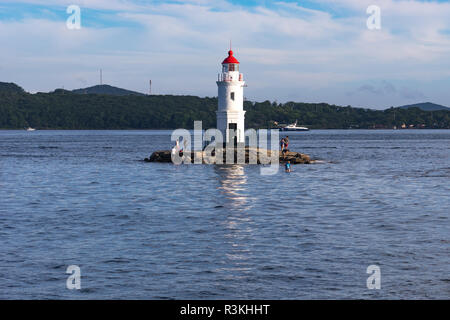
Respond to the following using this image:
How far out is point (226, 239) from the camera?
22734 millimetres

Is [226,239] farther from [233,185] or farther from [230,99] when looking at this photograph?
[230,99]

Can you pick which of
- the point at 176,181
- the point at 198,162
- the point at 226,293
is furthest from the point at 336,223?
the point at 198,162

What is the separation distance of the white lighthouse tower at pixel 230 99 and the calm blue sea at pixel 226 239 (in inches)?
472

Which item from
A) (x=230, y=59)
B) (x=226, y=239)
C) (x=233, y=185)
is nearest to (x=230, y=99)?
(x=230, y=59)

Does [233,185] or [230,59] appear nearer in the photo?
[233,185]

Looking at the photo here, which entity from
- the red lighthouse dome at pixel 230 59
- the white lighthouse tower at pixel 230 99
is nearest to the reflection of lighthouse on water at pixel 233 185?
the white lighthouse tower at pixel 230 99

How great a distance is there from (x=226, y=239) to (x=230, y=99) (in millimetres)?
34573

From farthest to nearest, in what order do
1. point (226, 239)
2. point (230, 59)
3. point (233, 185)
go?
1. point (230, 59)
2. point (233, 185)
3. point (226, 239)

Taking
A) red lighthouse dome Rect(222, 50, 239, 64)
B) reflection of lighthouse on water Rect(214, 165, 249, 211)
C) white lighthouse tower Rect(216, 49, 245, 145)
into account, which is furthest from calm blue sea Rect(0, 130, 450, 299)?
red lighthouse dome Rect(222, 50, 239, 64)

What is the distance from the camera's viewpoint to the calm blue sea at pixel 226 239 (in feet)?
53.3

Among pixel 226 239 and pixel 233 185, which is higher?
pixel 233 185

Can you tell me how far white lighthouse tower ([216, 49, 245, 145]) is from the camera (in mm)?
55406

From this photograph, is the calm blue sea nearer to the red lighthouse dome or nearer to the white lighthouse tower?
the white lighthouse tower
